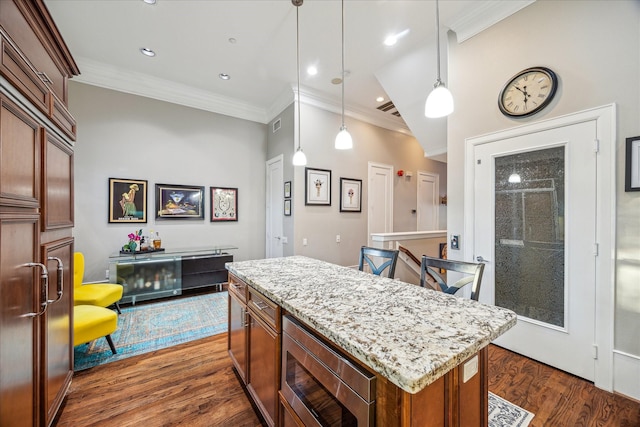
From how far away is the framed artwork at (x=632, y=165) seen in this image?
6.00ft

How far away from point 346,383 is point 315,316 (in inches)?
11.2

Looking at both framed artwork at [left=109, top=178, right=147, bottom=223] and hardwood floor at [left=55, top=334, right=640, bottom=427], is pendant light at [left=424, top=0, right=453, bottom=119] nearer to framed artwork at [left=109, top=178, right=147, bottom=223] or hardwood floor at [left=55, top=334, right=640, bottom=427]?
hardwood floor at [left=55, top=334, right=640, bottom=427]

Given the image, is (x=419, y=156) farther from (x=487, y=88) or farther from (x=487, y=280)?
(x=487, y=280)

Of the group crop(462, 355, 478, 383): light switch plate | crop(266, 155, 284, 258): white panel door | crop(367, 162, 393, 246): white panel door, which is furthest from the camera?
crop(367, 162, 393, 246): white panel door

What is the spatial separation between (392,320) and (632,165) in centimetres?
227

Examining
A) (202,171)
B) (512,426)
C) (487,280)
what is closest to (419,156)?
(487,280)

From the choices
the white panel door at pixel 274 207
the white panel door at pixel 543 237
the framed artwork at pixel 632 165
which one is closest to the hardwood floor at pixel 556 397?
the white panel door at pixel 543 237

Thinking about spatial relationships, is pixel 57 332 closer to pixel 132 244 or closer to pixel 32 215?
pixel 32 215

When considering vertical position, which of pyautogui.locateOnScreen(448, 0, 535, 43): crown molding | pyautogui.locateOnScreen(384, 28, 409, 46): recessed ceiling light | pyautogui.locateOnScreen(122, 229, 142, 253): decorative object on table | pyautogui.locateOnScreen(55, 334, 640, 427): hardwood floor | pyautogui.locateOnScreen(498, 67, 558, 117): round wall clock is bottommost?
pyautogui.locateOnScreen(55, 334, 640, 427): hardwood floor

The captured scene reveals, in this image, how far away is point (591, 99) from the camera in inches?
80.1

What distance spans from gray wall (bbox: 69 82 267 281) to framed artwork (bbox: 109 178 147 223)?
0.08 m

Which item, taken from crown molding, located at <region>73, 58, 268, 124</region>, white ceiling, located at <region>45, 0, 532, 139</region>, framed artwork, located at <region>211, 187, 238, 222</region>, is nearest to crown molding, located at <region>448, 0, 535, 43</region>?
white ceiling, located at <region>45, 0, 532, 139</region>

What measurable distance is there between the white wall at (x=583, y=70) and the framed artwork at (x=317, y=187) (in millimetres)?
2429

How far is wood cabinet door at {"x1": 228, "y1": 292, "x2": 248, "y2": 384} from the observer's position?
1.90m
